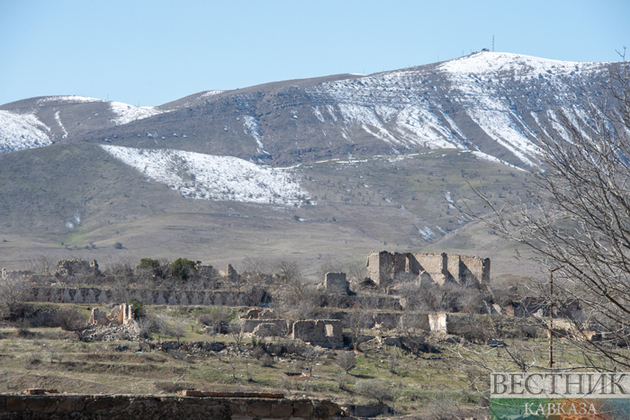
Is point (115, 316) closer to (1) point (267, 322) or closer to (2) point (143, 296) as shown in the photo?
(1) point (267, 322)

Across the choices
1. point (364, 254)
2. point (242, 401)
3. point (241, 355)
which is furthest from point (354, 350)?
point (364, 254)

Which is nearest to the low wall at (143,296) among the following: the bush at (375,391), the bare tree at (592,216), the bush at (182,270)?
the bush at (182,270)

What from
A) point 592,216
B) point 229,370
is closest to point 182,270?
point 229,370

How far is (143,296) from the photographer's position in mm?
41781

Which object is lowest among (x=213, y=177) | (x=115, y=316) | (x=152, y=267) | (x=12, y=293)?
(x=115, y=316)

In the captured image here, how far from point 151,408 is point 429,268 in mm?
48901

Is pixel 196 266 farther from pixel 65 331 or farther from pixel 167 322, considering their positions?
pixel 65 331

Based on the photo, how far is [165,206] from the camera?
12862cm

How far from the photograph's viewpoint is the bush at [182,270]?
4775cm

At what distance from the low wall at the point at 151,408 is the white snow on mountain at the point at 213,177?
130073 mm

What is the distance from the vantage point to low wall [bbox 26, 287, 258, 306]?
3919 centimetres

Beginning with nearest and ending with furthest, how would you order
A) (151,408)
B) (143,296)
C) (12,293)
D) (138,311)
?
1. (151,408)
2. (138,311)
3. (12,293)
4. (143,296)

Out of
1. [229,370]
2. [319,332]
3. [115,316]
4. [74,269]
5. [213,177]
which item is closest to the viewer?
[229,370]

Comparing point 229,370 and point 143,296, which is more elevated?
point 143,296
